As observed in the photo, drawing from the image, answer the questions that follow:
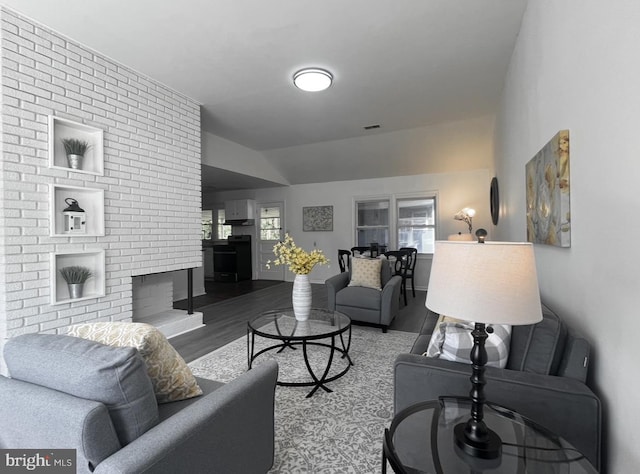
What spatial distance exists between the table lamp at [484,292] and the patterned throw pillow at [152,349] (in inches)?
42.6

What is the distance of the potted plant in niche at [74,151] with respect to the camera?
2639 mm

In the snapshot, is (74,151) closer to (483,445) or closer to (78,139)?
(78,139)

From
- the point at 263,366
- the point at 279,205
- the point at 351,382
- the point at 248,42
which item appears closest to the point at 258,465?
the point at 263,366

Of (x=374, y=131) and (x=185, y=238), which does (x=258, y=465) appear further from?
(x=374, y=131)

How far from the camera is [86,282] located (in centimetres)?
281

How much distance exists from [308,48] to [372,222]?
15.2 feet

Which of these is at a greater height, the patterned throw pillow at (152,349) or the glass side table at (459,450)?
the patterned throw pillow at (152,349)

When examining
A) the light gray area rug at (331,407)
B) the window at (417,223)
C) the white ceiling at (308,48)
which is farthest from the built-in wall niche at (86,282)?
the window at (417,223)

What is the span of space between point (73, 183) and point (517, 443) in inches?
137

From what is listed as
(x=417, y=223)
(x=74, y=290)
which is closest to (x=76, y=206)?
(x=74, y=290)

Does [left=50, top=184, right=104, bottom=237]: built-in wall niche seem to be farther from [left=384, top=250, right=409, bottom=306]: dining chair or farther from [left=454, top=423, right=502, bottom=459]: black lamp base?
[left=384, top=250, right=409, bottom=306]: dining chair

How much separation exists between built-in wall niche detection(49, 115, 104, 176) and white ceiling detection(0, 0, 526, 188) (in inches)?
29.0

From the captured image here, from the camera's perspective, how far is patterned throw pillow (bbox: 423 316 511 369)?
1431 millimetres

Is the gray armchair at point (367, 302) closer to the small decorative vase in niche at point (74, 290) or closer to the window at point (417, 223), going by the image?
the small decorative vase in niche at point (74, 290)
